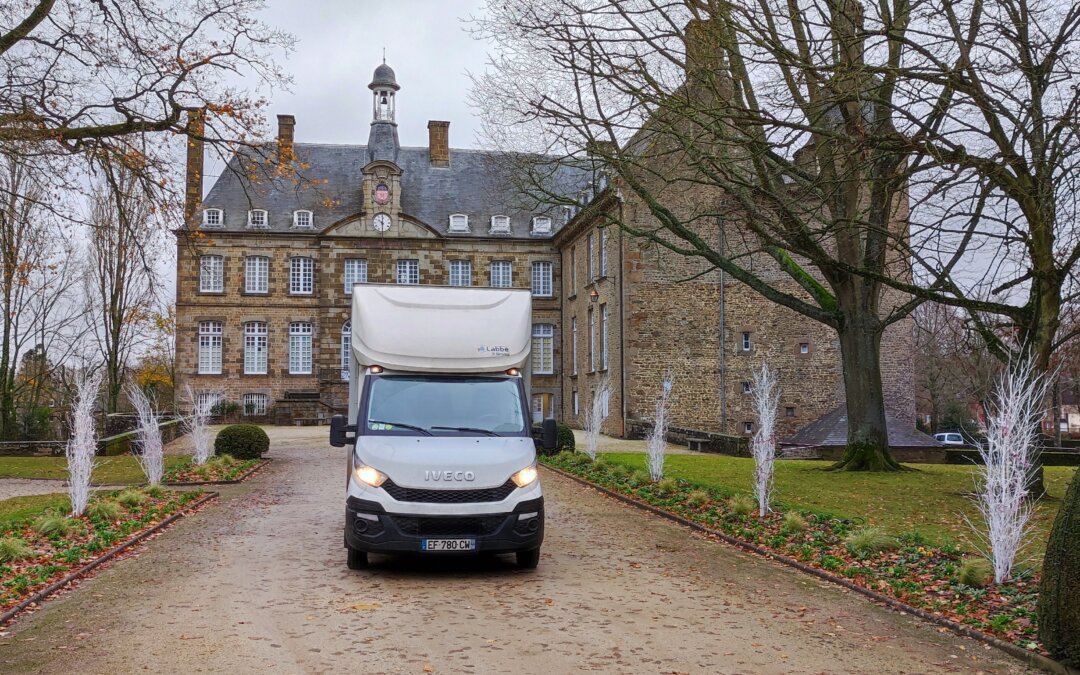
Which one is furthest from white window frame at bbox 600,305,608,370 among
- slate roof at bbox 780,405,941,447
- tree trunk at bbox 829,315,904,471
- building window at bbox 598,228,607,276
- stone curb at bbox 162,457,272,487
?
stone curb at bbox 162,457,272,487

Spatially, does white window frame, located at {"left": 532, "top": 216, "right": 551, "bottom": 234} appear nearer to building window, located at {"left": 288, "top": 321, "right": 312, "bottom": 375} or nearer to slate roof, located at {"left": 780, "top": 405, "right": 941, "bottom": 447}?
building window, located at {"left": 288, "top": 321, "right": 312, "bottom": 375}

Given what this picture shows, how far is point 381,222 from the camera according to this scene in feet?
153

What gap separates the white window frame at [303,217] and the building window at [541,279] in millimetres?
10590

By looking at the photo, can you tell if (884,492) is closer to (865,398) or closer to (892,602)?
(865,398)

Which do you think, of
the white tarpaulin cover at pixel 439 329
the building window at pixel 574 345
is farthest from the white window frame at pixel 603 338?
the white tarpaulin cover at pixel 439 329

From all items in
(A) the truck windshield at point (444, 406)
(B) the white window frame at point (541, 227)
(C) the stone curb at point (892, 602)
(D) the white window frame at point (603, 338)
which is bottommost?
(C) the stone curb at point (892, 602)

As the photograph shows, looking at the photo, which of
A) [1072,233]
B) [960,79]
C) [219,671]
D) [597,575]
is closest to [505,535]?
[597,575]

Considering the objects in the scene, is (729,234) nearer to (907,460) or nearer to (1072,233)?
(907,460)

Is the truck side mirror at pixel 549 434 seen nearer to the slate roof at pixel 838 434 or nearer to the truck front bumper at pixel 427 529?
the truck front bumper at pixel 427 529

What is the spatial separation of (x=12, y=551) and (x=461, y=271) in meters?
38.4

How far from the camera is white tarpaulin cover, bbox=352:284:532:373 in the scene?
1051 centimetres

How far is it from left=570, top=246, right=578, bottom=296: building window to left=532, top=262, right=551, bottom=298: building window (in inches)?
111

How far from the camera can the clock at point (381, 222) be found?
1841 inches

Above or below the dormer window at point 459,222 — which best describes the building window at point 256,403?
below
